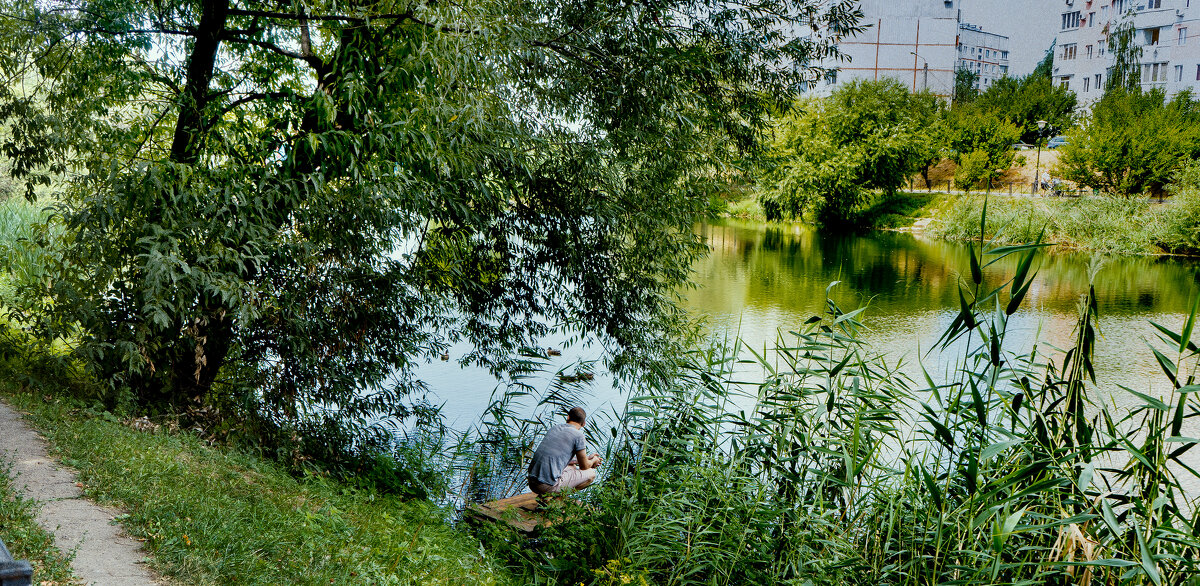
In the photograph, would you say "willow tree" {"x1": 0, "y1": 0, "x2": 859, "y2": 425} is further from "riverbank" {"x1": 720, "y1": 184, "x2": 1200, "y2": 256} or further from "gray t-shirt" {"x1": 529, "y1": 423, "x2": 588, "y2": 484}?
"riverbank" {"x1": 720, "y1": 184, "x2": 1200, "y2": 256}

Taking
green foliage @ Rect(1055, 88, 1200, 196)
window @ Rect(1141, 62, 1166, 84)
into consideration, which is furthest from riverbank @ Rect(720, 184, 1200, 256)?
window @ Rect(1141, 62, 1166, 84)

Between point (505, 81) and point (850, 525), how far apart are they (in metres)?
4.97

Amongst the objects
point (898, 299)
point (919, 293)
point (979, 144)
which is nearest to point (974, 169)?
point (979, 144)

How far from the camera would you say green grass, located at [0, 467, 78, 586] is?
142 inches

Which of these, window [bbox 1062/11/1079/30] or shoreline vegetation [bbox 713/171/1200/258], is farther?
window [bbox 1062/11/1079/30]

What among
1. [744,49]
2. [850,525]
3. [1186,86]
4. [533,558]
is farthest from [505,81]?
[1186,86]

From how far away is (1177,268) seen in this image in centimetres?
2705

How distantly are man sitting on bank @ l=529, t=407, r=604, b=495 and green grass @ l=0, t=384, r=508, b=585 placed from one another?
3.43 feet

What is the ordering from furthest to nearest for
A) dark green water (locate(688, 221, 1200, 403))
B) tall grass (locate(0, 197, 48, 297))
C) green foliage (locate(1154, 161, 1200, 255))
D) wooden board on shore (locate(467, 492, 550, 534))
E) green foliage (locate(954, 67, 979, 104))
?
green foliage (locate(954, 67, 979, 104)), green foliage (locate(1154, 161, 1200, 255)), dark green water (locate(688, 221, 1200, 403)), tall grass (locate(0, 197, 48, 297)), wooden board on shore (locate(467, 492, 550, 534))

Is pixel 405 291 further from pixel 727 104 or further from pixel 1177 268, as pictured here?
pixel 1177 268

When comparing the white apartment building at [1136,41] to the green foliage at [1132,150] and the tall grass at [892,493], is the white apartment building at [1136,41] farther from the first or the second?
the tall grass at [892,493]

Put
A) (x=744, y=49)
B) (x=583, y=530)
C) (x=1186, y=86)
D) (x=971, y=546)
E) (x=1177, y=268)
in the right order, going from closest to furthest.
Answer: (x=971, y=546) < (x=583, y=530) < (x=744, y=49) < (x=1177, y=268) < (x=1186, y=86)

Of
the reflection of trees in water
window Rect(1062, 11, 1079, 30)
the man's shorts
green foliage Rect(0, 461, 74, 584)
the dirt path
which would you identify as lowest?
the man's shorts

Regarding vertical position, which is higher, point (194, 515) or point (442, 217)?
point (442, 217)
